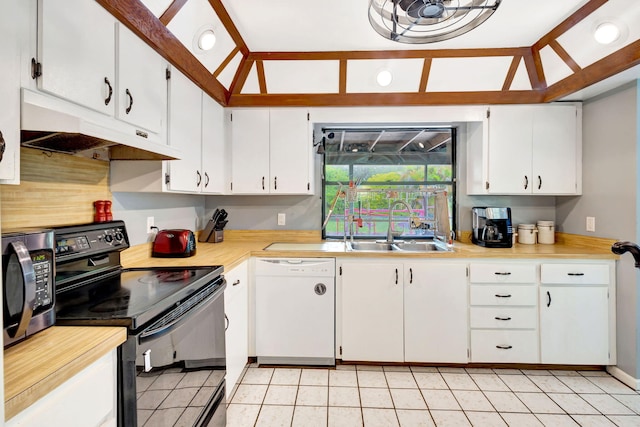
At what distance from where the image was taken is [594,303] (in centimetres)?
240

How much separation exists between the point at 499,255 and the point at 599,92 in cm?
147

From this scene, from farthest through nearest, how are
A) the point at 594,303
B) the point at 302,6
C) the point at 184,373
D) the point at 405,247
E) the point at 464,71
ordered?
the point at 405,247
the point at 464,71
the point at 594,303
the point at 302,6
the point at 184,373

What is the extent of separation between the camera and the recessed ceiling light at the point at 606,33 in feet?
6.55

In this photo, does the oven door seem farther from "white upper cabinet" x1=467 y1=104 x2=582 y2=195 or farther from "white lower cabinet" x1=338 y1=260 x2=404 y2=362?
"white upper cabinet" x1=467 y1=104 x2=582 y2=195

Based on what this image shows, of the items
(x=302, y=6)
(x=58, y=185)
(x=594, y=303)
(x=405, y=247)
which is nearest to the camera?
(x=58, y=185)

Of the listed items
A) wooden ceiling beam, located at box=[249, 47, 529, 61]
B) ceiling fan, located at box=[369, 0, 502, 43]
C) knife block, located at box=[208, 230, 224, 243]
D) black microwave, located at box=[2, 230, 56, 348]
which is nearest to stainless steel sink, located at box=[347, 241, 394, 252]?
knife block, located at box=[208, 230, 224, 243]

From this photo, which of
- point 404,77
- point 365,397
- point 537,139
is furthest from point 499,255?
point 404,77

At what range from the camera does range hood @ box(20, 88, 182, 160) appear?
1.01m

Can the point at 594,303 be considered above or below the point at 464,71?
below

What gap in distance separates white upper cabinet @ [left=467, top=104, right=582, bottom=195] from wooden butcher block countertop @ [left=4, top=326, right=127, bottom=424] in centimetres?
280

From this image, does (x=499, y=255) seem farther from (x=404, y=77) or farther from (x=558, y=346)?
(x=404, y=77)

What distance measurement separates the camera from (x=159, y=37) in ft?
5.81

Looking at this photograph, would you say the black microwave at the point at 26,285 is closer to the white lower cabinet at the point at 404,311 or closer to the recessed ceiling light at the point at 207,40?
the recessed ceiling light at the point at 207,40

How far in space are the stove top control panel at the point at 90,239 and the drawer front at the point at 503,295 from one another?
7.86 ft
